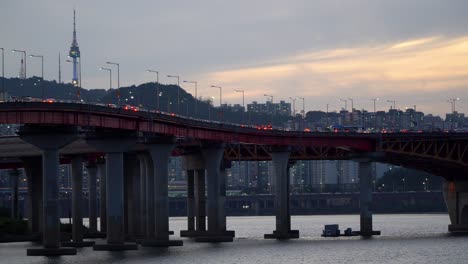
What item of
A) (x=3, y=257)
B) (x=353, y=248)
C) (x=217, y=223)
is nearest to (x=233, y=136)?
(x=217, y=223)

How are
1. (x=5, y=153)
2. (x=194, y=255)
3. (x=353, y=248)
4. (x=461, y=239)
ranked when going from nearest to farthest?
(x=194, y=255) < (x=353, y=248) < (x=461, y=239) < (x=5, y=153)

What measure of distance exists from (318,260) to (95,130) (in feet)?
111

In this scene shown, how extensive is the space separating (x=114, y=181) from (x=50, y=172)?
1220cm

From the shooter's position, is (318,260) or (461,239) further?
(461,239)

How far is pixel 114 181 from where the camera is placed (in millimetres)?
148375

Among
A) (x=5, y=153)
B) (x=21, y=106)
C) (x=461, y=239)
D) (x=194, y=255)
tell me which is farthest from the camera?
(x=5, y=153)

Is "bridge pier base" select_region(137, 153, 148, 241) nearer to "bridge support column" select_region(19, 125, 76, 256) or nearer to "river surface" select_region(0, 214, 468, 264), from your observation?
"river surface" select_region(0, 214, 468, 264)

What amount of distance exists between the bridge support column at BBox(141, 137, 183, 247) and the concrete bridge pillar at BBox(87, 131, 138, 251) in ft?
34.9

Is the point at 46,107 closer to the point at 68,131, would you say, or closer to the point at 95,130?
the point at 68,131

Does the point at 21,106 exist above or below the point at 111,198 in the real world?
Answer: above

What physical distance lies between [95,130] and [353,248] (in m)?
36.6

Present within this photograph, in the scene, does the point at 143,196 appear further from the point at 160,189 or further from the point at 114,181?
the point at 114,181

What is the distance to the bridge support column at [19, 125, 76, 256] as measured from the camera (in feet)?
449

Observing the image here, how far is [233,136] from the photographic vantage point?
7525 inches
